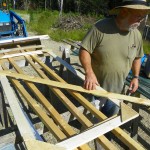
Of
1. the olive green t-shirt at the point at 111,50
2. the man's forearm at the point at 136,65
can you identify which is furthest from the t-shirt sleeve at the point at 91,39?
the man's forearm at the point at 136,65

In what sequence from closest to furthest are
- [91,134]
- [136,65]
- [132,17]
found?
1. [91,134]
2. [132,17]
3. [136,65]

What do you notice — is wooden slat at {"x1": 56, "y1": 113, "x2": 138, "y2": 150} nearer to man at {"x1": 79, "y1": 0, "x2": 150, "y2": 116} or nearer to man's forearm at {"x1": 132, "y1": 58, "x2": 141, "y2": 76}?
man at {"x1": 79, "y1": 0, "x2": 150, "y2": 116}

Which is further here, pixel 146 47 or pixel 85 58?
pixel 146 47

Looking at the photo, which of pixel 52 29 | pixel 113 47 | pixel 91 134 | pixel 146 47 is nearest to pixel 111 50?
pixel 113 47

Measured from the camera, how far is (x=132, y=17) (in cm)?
298

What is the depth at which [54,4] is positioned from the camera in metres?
23.5

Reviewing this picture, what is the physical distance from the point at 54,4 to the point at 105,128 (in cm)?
2244

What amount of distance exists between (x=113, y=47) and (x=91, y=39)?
315 mm

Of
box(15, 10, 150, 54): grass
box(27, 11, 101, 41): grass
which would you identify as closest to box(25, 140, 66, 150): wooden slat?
box(15, 10, 150, 54): grass

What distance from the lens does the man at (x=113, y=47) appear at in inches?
117

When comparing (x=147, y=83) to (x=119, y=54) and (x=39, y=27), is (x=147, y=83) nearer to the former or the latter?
(x=119, y=54)

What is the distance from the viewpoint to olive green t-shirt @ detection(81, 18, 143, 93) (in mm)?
3141

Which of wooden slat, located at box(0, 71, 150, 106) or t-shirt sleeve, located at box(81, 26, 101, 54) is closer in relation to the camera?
wooden slat, located at box(0, 71, 150, 106)

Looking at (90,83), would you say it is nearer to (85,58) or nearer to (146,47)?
(85,58)
